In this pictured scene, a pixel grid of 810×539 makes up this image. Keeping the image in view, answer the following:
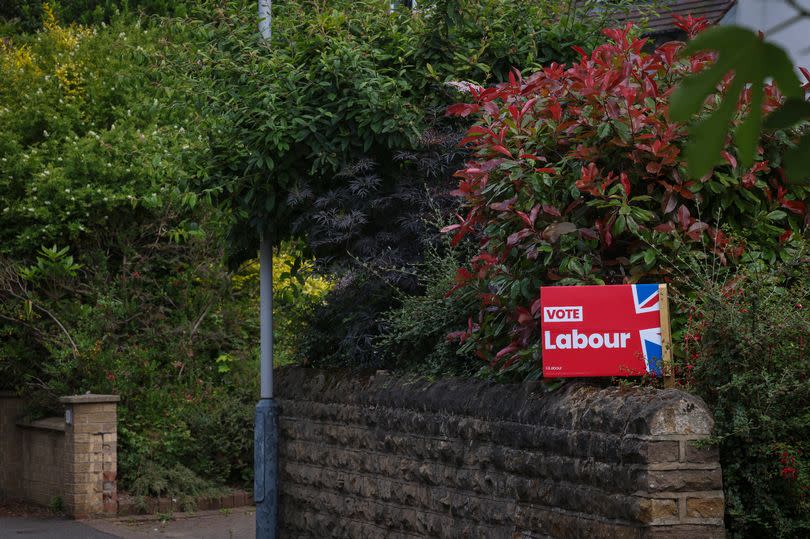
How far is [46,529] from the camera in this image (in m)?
13.4

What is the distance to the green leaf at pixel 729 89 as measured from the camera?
1118 mm

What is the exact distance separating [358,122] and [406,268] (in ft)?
4.35

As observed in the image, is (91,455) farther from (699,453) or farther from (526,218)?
(699,453)

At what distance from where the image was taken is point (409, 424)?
8.56m

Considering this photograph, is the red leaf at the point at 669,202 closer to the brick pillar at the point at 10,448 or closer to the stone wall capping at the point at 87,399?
the stone wall capping at the point at 87,399

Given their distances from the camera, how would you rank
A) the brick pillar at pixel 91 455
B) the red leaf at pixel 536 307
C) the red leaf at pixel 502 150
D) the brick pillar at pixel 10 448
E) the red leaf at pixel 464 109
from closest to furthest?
the red leaf at pixel 536 307 → the red leaf at pixel 502 150 → the red leaf at pixel 464 109 → the brick pillar at pixel 91 455 → the brick pillar at pixel 10 448

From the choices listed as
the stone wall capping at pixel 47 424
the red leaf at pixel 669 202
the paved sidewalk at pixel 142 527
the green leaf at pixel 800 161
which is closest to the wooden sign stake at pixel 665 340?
the red leaf at pixel 669 202

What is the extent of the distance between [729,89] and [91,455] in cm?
1387

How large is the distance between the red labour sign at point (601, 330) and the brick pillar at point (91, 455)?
8930 millimetres

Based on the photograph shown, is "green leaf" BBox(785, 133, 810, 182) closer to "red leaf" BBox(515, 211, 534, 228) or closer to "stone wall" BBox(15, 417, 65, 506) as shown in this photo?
"red leaf" BBox(515, 211, 534, 228)

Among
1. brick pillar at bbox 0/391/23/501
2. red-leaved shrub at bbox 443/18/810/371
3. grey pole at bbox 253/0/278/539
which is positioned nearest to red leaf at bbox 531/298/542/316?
red-leaved shrub at bbox 443/18/810/371

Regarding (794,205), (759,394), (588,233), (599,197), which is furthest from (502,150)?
(759,394)

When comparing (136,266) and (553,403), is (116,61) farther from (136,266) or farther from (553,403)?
(553,403)

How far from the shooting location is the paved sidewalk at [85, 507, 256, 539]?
12.7 meters
